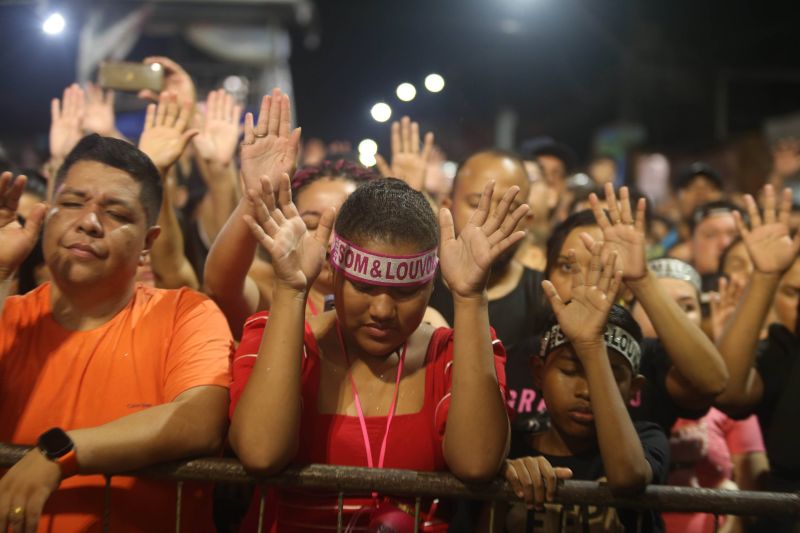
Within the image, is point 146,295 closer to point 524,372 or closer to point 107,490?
point 107,490

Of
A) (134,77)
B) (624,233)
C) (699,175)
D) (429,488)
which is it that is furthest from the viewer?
(699,175)

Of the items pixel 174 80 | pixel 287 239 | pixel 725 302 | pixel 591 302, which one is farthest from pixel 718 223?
pixel 287 239

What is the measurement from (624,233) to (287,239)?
5.41ft

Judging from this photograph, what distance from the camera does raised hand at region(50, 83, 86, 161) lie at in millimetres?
4621

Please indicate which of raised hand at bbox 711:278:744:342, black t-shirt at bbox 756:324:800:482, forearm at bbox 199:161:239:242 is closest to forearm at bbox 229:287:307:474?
forearm at bbox 199:161:239:242

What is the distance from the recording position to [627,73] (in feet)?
60.4

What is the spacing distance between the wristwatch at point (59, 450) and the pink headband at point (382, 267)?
1.00 meters

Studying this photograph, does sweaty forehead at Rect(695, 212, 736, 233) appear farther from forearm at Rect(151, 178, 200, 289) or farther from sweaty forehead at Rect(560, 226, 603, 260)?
forearm at Rect(151, 178, 200, 289)

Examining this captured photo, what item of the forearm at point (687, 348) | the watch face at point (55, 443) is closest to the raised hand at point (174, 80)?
the watch face at point (55, 443)

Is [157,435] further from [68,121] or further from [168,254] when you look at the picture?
[68,121]

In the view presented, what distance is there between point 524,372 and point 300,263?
58.3 inches

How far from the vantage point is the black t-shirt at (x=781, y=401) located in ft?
11.0

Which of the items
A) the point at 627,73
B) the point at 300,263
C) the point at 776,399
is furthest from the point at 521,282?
the point at 627,73

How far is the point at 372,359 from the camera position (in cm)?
276
